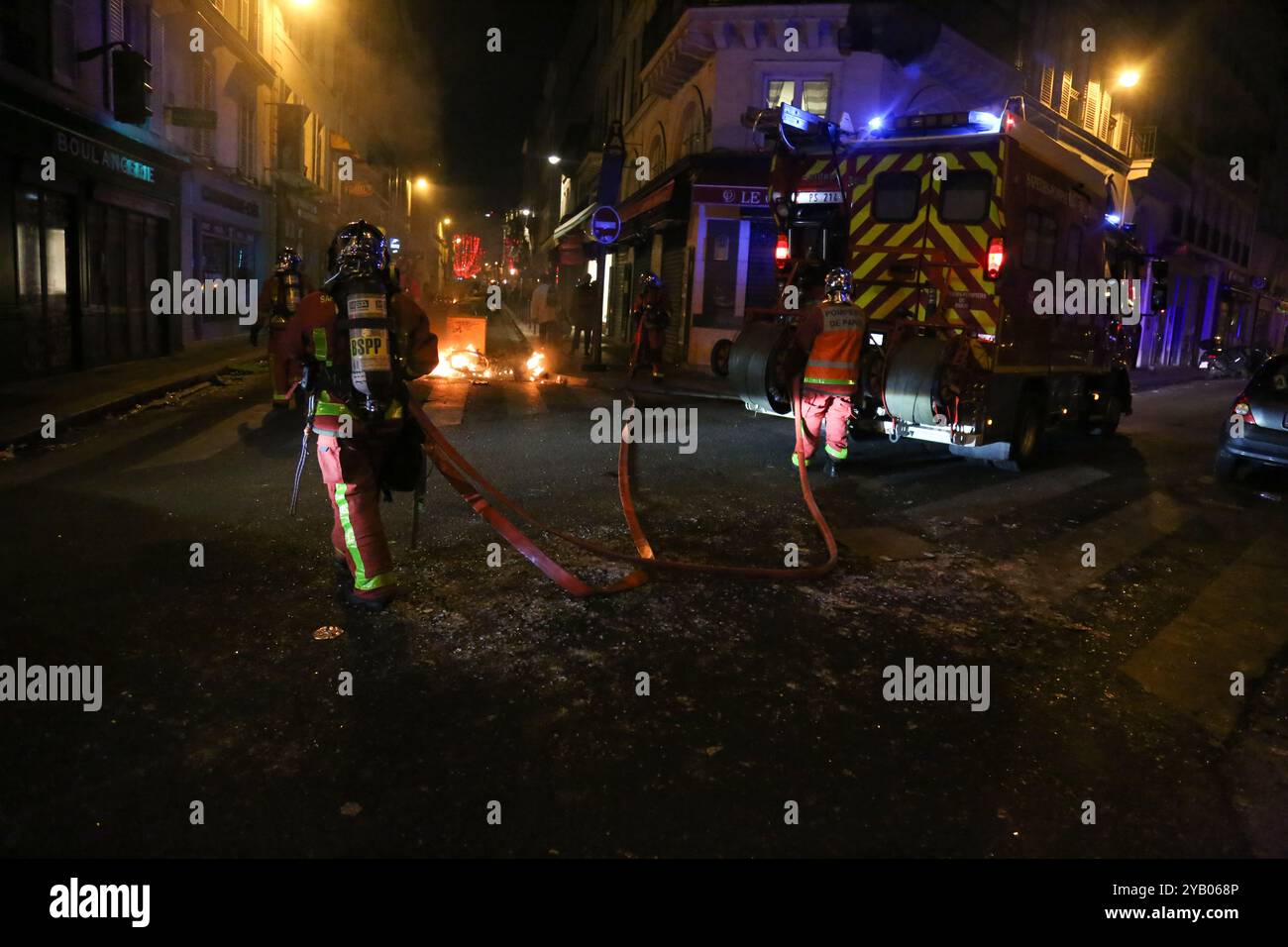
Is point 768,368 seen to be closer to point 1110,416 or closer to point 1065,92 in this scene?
point 1110,416

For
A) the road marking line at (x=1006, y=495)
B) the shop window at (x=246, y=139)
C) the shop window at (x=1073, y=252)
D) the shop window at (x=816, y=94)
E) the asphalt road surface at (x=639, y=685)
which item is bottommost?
the asphalt road surface at (x=639, y=685)

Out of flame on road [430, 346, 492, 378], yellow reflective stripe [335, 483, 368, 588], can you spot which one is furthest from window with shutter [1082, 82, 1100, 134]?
yellow reflective stripe [335, 483, 368, 588]

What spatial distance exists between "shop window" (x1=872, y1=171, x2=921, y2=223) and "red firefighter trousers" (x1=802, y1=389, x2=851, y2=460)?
2289 mm

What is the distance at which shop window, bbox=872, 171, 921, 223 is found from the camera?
9125 mm

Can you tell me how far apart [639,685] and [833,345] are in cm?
492

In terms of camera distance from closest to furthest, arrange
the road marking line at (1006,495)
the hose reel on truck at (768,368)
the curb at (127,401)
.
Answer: the road marking line at (1006,495) → the curb at (127,401) → the hose reel on truck at (768,368)

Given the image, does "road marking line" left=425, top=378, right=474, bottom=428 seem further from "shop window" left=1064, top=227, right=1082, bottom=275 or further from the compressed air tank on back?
"shop window" left=1064, top=227, right=1082, bottom=275

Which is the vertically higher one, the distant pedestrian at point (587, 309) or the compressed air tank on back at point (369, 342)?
the distant pedestrian at point (587, 309)

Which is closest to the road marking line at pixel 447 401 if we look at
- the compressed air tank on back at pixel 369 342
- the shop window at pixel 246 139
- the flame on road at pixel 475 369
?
the flame on road at pixel 475 369

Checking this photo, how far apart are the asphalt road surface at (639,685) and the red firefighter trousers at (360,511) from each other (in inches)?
7.0

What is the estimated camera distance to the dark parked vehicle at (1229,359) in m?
Answer: 29.7

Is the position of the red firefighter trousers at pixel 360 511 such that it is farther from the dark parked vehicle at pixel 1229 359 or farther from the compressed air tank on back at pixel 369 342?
the dark parked vehicle at pixel 1229 359

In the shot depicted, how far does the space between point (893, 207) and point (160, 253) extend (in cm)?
1457
